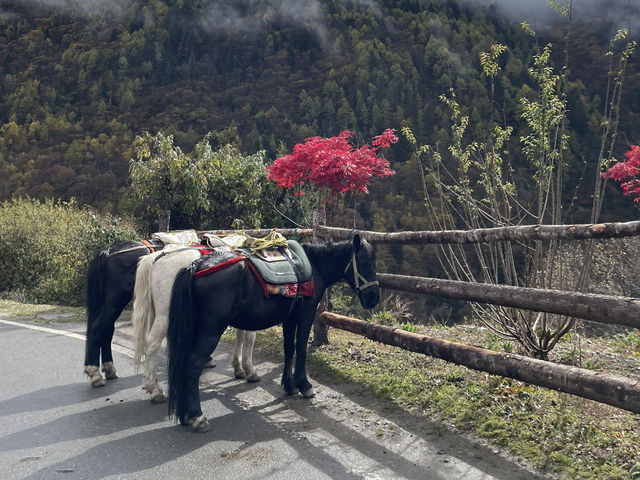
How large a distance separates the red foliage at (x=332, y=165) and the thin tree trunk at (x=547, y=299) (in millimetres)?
4230

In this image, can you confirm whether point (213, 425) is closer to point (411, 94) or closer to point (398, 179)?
point (398, 179)

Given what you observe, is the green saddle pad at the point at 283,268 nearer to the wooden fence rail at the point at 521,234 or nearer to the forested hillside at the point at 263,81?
the wooden fence rail at the point at 521,234

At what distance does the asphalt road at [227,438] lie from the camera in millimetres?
3740

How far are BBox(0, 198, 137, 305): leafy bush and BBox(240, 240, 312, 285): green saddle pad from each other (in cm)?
915

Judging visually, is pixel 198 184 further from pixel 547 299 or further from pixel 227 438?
pixel 547 299

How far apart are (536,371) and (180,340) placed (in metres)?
3.09

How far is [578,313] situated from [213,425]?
331cm

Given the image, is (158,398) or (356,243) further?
(356,243)

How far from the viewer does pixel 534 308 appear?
4422mm

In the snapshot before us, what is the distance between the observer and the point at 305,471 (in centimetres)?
375

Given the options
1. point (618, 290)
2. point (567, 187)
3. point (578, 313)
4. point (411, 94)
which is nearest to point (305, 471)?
point (578, 313)

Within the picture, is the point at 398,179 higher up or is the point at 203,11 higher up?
the point at 203,11

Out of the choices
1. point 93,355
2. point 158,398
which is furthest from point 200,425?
point 93,355

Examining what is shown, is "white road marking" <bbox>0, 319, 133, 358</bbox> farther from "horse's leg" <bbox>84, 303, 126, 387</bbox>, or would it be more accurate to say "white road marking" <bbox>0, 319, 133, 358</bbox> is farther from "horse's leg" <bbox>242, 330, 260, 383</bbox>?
"horse's leg" <bbox>242, 330, 260, 383</bbox>
